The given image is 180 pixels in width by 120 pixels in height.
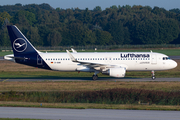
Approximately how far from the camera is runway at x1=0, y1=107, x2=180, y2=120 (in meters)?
16.2

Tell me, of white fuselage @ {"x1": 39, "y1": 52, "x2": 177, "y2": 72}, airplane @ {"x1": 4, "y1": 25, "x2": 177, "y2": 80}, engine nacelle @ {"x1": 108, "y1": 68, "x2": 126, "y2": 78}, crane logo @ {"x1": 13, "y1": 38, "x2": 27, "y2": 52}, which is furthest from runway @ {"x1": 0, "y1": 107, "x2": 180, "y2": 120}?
crane logo @ {"x1": 13, "y1": 38, "x2": 27, "y2": 52}

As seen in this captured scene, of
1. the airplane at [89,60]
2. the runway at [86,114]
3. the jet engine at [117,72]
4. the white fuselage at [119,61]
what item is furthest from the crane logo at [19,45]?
the runway at [86,114]

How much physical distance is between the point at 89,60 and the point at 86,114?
795 inches

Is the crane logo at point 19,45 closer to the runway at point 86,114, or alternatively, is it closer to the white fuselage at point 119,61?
the white fuselage at point 119,61

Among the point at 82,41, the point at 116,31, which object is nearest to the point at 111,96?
the point at 82,41

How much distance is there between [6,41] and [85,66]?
113 meters

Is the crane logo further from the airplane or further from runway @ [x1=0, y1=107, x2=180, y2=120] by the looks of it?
runway @ [x1=0, y1=107, x2=180, y2=120]

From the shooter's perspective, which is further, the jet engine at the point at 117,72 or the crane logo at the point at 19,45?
the crane logo at the point at 19,45

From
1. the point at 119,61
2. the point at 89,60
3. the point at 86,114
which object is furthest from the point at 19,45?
the point at 86,114

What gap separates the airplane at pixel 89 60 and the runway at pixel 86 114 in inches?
707

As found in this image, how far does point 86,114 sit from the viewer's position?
17047mm

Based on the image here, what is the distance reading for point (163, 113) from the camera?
57.0 ft

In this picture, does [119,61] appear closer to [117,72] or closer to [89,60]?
[117,72]

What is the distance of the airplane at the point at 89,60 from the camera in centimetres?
3653
